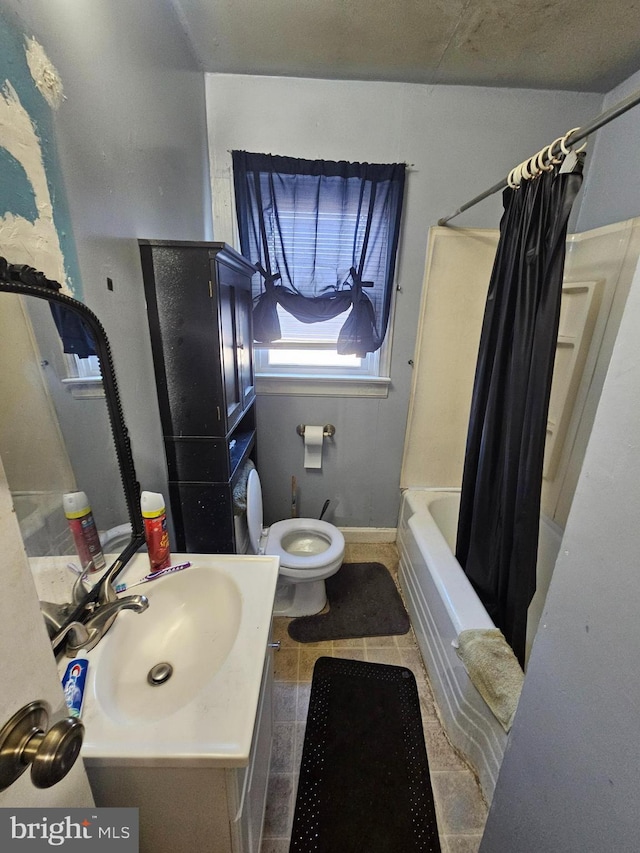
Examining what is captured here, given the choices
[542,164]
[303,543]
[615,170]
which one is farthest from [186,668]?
[615,170]

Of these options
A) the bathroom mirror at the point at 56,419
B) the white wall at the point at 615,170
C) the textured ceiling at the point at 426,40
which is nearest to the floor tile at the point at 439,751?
the bathroom mirror at the point at 56,419

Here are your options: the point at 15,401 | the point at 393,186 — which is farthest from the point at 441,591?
the point at 393,186

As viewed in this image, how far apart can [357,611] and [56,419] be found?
1692mm

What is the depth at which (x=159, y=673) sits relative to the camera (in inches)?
31.7

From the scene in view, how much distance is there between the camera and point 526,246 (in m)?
1.23

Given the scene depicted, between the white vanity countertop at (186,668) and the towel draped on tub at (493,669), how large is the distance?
718 millimetres

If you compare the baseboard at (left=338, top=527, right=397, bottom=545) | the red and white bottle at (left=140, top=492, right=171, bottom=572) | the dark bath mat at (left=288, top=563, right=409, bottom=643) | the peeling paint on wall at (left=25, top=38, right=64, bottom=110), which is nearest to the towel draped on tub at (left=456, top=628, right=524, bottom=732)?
the dark bath mat at (left=288, top=563, right=409, bottom=643)

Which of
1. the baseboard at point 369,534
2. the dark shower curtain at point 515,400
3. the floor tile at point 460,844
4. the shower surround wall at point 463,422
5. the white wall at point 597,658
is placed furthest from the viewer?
the baseboard at point 369,534

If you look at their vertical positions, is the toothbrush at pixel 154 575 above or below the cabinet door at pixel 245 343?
below

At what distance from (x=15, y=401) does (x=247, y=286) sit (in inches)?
48.8

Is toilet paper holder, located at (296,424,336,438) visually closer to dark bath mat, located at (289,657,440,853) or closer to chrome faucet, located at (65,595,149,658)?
dark bath mat, located at (289,657,440,853)

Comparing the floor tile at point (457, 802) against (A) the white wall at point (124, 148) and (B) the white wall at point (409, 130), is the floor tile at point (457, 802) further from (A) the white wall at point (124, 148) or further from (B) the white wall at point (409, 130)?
(B) the white wall at point (409, 130)

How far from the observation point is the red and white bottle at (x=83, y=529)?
2.48 feet

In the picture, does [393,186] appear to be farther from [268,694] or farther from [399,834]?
[399,834]
